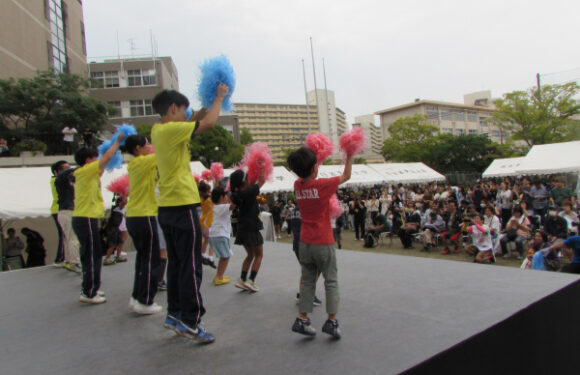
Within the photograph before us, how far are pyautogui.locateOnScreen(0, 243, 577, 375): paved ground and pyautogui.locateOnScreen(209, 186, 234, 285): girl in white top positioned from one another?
0.82ft

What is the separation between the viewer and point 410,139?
51812 millimetres

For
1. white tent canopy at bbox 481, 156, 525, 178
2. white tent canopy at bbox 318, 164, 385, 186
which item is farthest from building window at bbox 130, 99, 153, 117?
white tent canopy at bbox 481, 156, 525, 178

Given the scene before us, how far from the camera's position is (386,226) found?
1293 cm

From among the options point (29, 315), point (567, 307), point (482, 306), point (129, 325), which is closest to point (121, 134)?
point (129, 325)

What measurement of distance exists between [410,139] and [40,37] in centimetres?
4384

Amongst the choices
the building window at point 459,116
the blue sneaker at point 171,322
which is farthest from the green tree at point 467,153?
the blue sneaker at point 171,322

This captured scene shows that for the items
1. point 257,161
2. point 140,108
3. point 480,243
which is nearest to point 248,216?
point 257,161

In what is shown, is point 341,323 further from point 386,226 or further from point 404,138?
point 404,138

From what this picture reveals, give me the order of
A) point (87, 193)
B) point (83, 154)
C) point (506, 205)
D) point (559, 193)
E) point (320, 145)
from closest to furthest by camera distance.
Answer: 1. point (320, 145)
2. point (87, 193)
3. point (83, 154)
4. point (559, 193)
5. point (506, 205)

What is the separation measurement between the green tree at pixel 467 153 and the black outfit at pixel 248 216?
4458 centimetres

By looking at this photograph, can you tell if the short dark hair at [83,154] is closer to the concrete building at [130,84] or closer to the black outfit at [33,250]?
the black outfit at [33,250]

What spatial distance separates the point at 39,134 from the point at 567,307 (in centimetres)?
2393

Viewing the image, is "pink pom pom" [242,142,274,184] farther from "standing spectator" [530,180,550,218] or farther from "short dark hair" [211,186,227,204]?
"standing spectator" [530,180,550,218]

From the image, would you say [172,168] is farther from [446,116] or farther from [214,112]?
[446,116]
